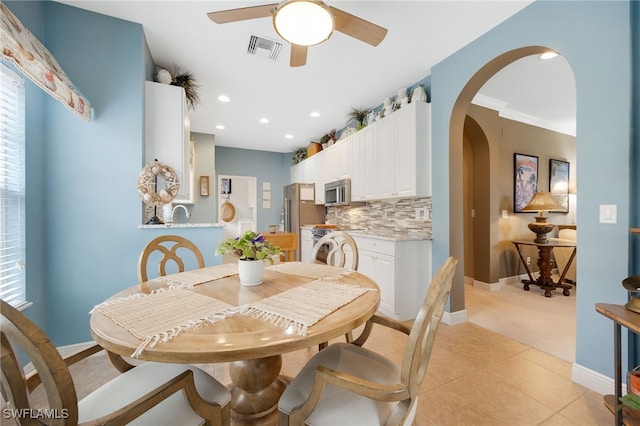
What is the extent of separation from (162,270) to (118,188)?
98 cm

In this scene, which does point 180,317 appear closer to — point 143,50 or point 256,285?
point 256,285

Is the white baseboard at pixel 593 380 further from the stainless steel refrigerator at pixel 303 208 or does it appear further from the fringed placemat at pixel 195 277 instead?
the stainless steel refrigerator at pixel 303 208

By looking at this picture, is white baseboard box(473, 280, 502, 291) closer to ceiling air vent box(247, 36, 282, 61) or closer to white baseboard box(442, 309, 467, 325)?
white baseboard box(442, 309, 467, 325)

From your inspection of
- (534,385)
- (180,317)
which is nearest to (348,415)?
(180,317)

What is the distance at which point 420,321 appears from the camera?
0.80 metres

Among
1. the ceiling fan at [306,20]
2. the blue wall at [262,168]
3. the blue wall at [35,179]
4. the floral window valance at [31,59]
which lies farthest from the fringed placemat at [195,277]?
the blue wall at [262,168]

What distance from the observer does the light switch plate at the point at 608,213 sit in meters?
1.57

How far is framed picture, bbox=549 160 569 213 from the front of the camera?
444cm

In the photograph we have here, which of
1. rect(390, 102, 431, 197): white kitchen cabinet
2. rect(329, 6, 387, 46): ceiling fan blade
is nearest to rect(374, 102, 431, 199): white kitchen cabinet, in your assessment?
rect(390, 102, 431, 197): white kitchen cabinet

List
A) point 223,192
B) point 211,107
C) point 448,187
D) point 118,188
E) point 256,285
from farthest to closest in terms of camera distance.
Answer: point 223,192
point 211,107
point 448,187
point 118,188
point 256,285

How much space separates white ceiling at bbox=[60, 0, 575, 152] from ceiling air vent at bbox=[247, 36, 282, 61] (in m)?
0.06

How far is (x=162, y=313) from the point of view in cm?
96

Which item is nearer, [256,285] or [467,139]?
[256,285]

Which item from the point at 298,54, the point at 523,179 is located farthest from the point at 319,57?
the point at 523,179
